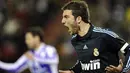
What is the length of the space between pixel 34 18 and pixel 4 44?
1613 millimetres

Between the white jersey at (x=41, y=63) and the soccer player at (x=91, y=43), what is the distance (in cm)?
342

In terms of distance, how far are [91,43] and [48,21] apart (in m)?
8.29

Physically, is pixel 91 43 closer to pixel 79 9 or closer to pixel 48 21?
pixel 79 9

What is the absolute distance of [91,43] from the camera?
593cm

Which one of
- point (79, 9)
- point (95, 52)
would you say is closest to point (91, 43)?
point (95, 52)

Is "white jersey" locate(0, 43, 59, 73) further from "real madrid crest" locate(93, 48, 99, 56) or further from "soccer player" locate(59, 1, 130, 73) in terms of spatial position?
"real madrid crest" locate(93, 48, 99, 56)

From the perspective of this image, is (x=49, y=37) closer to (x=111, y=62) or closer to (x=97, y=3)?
(x=97, y=3)

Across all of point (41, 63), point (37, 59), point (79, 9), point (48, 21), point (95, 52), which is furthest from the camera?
point (48, 21)

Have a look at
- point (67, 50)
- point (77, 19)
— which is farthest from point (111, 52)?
point (67, 50)

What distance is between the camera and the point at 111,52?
586 centimetres

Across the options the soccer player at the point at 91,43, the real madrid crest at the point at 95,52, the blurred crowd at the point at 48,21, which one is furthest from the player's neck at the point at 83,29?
the blurred crowd at the point at 48,21

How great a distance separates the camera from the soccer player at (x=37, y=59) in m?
9.45

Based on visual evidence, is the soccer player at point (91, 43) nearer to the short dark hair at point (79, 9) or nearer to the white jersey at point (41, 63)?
the short dark hair at point (79, 9)

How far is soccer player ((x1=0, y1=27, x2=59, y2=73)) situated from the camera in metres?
9.45
